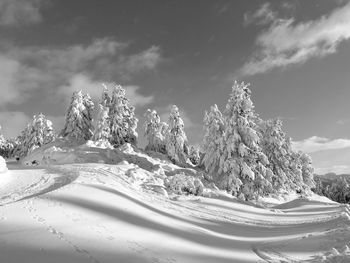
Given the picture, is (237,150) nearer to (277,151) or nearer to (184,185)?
(184,185)

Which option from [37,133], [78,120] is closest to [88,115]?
[78,120]

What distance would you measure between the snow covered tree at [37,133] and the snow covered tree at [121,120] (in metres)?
15.3

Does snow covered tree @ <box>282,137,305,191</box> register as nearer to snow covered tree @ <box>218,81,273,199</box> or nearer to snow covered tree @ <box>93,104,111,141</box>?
snow covered tree @ <box>218,81,273,199</box>

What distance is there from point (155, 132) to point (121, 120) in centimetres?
553

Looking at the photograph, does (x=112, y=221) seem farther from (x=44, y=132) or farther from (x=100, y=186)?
(x=44, y=132)

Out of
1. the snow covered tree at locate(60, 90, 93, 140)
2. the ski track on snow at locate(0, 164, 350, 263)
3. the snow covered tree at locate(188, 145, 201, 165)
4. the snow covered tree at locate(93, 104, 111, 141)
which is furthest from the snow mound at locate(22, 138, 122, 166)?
the snow covered tree at locate(188, 145, 201, 165)

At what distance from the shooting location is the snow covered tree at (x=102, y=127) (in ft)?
151

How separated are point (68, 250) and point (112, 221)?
3.54 m

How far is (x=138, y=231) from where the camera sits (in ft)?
36.3

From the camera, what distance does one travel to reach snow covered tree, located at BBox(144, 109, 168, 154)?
50.8 m

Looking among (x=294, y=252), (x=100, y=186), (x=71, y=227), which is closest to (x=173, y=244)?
(x=71, y=227)

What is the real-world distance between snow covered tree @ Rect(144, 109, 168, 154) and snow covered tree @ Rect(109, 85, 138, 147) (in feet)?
6.98

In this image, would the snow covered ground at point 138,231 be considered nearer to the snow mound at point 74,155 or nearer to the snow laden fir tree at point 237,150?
the snow laden fir tree at point 237,150

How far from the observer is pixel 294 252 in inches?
437
